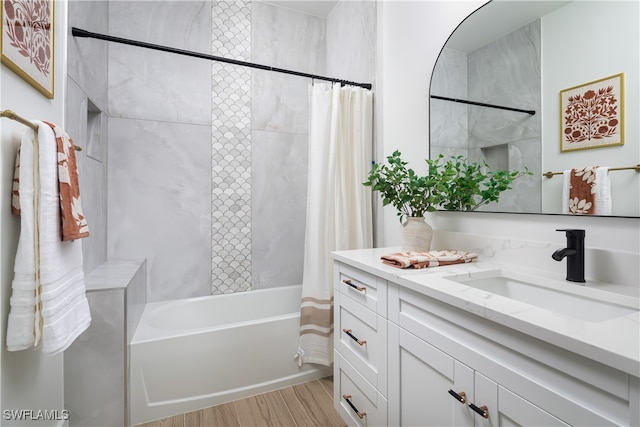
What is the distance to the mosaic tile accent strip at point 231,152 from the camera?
2445mm

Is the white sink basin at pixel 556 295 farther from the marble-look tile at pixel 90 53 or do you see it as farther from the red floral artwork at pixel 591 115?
the marble-look tile at pixel 90 53

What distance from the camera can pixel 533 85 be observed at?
3.75ft

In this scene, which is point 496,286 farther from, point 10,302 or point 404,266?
point 10,302

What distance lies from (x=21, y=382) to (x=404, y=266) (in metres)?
1.30

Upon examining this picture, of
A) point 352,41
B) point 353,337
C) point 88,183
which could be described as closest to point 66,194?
point 88,183

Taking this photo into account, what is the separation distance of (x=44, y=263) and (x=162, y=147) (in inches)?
63.5

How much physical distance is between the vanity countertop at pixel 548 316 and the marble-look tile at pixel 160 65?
2.03m

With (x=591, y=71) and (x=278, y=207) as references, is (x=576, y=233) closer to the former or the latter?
(x=591, y=71)

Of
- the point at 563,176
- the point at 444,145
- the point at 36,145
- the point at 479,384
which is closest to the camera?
the point at 479,384

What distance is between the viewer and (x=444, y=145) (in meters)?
1.55

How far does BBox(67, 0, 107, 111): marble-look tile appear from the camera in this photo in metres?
1.58

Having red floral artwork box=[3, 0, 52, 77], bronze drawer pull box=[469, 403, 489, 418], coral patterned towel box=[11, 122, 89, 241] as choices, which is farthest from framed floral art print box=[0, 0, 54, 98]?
bronze drawer pull box=[469, 403, 489, 418]

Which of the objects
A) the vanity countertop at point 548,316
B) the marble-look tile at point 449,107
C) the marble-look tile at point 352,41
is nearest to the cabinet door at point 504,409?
the vanity countertop at point 548,316

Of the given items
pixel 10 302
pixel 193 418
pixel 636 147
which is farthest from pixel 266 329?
pixel 636 147
